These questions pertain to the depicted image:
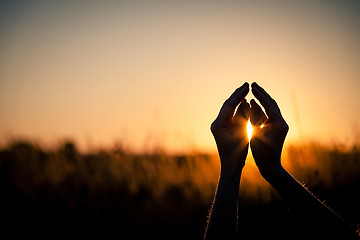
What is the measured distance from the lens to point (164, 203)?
3656 mm

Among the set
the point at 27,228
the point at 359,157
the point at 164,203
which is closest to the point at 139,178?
the point at 164,203

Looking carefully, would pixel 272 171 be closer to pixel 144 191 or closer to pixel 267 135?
pixel 267 135

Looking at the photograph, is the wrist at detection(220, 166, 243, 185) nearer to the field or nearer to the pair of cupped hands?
the pair of cupped hands

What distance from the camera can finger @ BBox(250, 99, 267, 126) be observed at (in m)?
1.32

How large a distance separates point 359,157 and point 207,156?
7.94ft

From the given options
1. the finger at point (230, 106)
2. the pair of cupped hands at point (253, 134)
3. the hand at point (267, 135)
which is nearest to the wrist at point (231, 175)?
the pair of cupped hands at point (253, 134)

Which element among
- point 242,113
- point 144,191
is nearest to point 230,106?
point 242,113

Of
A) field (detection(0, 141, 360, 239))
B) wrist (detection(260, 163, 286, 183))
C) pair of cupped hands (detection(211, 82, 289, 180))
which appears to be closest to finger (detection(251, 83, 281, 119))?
pair of cupped hands (detection(211, 82, 289, 180))

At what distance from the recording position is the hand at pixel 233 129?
1166mm

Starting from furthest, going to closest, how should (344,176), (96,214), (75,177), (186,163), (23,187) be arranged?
(186,163) → (75,177) → (23,187) → (344,176) → (96,214)

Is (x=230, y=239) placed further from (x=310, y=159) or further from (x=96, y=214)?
(x=310, y=159)

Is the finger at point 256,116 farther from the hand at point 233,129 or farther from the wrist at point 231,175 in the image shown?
the wrist at point 231,175

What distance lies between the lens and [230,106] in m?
1.23

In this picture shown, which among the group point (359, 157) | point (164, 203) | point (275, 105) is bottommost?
point (164, 203)
